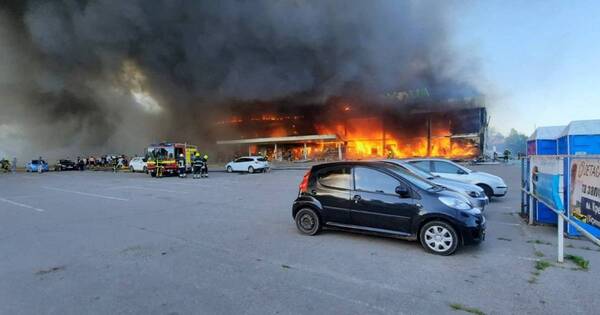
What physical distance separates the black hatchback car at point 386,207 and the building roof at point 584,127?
8.82ft

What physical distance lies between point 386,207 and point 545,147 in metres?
4.29

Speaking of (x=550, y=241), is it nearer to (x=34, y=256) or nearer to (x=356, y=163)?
(x=356, y=163)

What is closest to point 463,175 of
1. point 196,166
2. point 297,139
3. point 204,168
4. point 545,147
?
point 545,147

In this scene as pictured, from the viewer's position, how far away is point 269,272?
12.4 ft

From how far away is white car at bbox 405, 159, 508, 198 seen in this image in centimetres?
872

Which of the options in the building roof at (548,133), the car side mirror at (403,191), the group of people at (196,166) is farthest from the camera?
the group of people at (196,166)

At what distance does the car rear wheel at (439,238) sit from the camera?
4.32 metres

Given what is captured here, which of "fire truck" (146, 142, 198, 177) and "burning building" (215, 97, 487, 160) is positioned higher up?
"burning building" (215, 97, 487, 160)

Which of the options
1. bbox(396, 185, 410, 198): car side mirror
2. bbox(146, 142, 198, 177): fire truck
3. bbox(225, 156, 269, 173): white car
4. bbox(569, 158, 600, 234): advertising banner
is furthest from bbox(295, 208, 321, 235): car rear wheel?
bbox(225, 156, 269, 173): white car

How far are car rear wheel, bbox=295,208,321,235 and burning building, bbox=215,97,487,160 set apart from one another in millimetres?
37617

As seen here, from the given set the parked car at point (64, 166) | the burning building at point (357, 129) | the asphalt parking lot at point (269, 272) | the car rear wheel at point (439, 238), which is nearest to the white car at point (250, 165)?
the asphalt parking lot at point (269, 272)

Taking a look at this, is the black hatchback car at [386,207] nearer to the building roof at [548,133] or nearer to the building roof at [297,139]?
the building roof at [548,133]

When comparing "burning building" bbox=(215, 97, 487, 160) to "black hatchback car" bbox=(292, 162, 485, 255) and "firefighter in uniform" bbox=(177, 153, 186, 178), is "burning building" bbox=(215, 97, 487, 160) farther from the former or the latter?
"black hatchback car" bbox=(292, 162, 485, 255)

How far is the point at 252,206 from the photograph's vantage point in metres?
8.63
